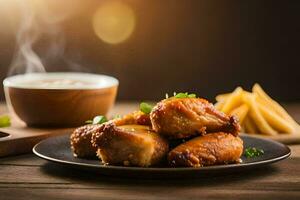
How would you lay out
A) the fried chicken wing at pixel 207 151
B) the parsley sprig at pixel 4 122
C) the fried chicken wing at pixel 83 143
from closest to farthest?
the fried chicken wing at pixel 207 151, the fried chicken wing at pixel 83 143, the parsley sprig at pixel 4 122

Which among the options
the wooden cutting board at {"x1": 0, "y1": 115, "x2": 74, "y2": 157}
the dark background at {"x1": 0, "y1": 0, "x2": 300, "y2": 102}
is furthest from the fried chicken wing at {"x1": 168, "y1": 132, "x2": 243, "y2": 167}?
the dark background at {"x1": 0, "y1": 0, "x2": 300, "y2": 102}

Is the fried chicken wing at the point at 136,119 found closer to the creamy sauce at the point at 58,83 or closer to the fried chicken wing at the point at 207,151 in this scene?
the fried chicken wing at the point at 207,151

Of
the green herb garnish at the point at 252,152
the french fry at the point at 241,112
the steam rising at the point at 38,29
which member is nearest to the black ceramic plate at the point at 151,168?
the green herb garnish at the point at 252,152

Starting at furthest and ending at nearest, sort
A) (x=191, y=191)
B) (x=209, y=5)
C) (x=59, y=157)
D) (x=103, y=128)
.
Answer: (x=209, y=5) < (x=59, y=157) < (x=103, y=128) < (x=191, y=191)

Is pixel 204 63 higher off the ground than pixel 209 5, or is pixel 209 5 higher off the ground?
pixel 209 5

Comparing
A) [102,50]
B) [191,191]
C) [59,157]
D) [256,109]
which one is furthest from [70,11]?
[191,191]

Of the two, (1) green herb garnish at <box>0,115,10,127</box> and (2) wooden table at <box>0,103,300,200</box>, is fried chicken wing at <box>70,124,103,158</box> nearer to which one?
(2) wooden table at <box>0,103,300,200</box>

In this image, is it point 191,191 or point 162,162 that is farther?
point 162,162

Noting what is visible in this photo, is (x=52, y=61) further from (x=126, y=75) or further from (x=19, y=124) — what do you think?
(x=19, y=124)
